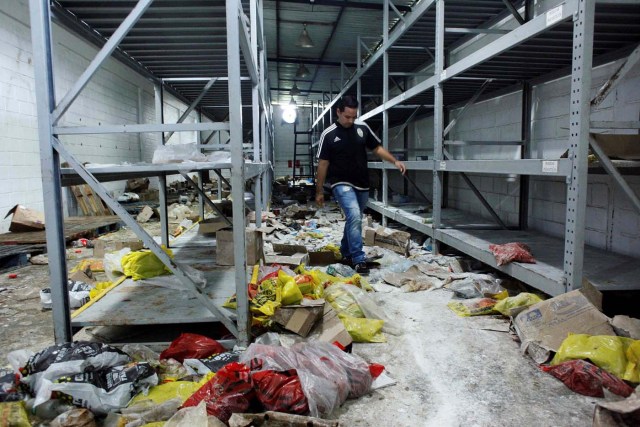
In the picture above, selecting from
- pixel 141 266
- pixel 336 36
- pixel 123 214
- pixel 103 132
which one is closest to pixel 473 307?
pixel 123 214

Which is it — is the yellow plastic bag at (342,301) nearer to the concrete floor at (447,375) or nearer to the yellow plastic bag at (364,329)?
the yellow plastic bag at (364,329)

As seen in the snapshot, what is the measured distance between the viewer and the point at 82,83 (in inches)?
89.7

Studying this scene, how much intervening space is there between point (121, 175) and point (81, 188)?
6547 millimetres

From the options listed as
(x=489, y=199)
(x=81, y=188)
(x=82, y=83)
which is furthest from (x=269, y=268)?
(x=81, y=188)

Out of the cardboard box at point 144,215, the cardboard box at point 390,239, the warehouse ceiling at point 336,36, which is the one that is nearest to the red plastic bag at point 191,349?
the warehouse ceiling at point 336,36

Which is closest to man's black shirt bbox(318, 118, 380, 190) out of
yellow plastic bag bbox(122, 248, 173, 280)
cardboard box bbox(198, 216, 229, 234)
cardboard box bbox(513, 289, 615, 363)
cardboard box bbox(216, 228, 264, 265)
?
cardboard box bbox(216, 228, 264, 265)

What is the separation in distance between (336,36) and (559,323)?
372 inches

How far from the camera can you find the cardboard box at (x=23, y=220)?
5926mm

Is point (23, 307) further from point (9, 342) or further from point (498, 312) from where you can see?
point (498, 312)

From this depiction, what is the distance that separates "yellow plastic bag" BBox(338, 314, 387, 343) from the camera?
270 centimetres

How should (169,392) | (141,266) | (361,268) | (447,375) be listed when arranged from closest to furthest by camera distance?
(169,392) < (447,375) < (141,266) < (361,268)

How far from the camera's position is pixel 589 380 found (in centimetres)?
202

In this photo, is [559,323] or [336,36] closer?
[559,323]

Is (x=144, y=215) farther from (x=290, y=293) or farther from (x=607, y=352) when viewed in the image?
(x=607, y=352)
